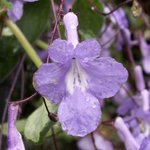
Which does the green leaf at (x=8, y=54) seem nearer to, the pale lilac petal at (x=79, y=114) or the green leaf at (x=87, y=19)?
the green leaf at (x=87, y=19)

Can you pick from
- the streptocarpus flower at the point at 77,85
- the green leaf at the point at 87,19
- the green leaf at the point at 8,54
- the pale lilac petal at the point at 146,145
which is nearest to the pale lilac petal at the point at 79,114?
the streptocarpus flower at the point at 77,85

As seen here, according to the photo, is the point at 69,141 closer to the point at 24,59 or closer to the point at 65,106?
the point at 24,59

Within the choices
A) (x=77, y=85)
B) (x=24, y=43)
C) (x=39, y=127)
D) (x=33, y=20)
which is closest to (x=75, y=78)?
(x=77, y=85)

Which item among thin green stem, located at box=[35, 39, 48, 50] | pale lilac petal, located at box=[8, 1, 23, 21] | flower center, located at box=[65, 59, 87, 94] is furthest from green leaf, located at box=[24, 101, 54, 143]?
thin green stem, located at box=[35, 39, 48, 50]

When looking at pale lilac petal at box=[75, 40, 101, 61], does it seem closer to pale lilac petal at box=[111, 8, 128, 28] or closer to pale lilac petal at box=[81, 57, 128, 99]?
pale lilac petal at box=[81, 57, 128, 99]

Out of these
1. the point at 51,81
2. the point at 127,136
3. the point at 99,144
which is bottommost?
the point at 99,144

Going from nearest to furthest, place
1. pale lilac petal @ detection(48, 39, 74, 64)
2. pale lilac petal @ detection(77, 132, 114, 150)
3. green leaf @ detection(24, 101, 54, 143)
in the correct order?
pale lilac petal @ detection(48, 39, 74, 64)
green leaf @ detection(24, 101, 54, 143)
pale lilac petal @ detection(77, 132, 114, 150)

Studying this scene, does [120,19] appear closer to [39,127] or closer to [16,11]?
[16,11]
